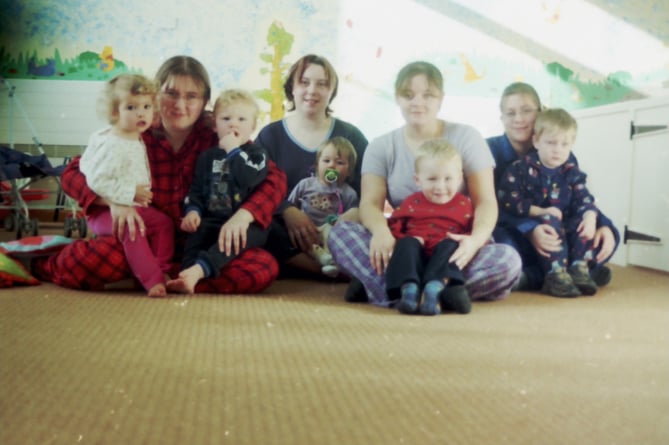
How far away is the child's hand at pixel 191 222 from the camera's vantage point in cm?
176

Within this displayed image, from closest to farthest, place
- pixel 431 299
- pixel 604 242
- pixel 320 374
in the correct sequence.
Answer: pixel 320 374 → pixel 431 299 → pixel 604 242

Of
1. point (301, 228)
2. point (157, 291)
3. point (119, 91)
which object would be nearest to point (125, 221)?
point (157, 291)

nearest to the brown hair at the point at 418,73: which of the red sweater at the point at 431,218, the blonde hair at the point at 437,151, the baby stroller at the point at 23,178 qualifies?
the blonde hair at the point at 437,151

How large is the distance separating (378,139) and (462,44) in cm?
256

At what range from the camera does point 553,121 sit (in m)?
1.92

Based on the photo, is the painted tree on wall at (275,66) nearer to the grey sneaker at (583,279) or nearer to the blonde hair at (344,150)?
the blonde hair at (344,150)

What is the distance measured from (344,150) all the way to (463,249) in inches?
24.4

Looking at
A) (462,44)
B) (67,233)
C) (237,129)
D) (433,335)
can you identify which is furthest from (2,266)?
(462,44)

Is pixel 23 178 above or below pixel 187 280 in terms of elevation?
above

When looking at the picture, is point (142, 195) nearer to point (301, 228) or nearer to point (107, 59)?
point (301, 228)

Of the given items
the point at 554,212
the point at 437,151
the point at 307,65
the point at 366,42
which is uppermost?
the point at 366,42

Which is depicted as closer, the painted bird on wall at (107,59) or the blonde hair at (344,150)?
the blonde hair at (344,150)

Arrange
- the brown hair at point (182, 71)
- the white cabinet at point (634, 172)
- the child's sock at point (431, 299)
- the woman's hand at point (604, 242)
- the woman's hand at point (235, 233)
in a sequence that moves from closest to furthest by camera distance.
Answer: the child's sock at point (431, 299)
the woman's hand at point (235, 233)
the brown hair at point (182, 71)
the woman's hand at point (604, 242)
the white cabinet at point (634, 172)

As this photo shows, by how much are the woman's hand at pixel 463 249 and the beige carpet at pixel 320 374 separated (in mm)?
123
